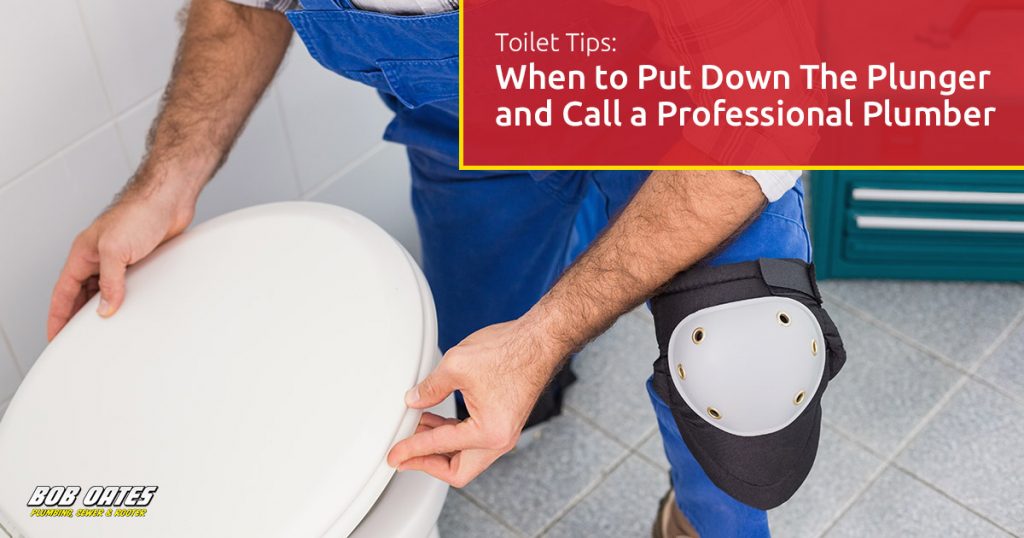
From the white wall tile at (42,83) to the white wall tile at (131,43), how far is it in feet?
0.05

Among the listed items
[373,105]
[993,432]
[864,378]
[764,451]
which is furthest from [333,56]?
[993,432]

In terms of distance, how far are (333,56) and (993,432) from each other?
3.00ft

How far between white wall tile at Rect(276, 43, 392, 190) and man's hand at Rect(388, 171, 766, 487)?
0.57m

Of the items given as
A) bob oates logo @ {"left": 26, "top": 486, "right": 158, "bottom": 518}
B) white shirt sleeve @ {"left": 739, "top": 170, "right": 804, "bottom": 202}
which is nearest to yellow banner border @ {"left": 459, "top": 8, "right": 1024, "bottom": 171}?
white shirt sleeve @ {"left": 739, "top": 170, "right": 804, "bottom": 202}

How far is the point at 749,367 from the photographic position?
92cm

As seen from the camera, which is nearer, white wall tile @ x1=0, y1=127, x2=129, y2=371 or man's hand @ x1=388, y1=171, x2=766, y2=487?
man's hand @ x1=388, y1=171, x2=766, y2=487

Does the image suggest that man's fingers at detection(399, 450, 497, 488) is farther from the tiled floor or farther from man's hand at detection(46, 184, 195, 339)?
the tiled floor

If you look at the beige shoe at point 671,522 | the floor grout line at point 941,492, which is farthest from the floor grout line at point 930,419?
the beige shoe at point 671,522

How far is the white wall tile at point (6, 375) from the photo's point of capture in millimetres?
1213

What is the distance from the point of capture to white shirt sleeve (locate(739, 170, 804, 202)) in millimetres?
907

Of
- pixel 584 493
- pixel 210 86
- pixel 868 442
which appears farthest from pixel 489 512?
pixel 210 86

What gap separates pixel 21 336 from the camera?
4.01ft

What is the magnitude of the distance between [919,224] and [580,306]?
766 millimetres

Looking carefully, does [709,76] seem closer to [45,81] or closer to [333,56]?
[333,56]
